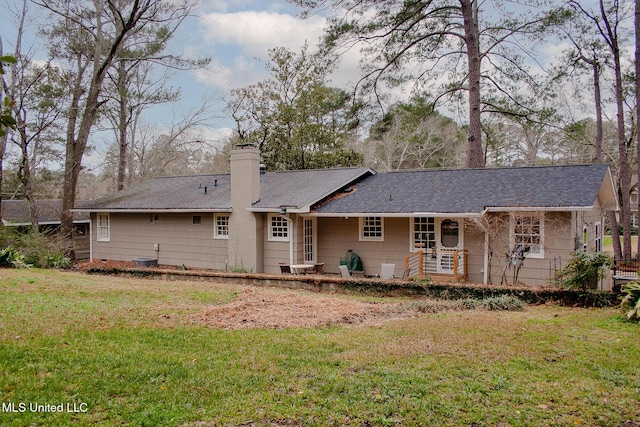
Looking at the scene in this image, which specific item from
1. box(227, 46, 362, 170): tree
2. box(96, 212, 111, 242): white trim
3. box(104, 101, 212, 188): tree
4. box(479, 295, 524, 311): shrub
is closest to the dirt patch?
box(479, 295, 524, 311): shrub

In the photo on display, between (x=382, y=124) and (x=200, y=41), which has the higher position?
(x=200, y=41)

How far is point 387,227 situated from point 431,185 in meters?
2.21

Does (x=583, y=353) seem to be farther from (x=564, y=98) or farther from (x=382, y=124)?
(x=564, y=98)

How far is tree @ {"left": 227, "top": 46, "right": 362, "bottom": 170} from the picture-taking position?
3028 cm

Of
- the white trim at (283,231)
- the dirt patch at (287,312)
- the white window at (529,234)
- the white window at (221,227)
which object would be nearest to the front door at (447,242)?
the white window at (529,234)

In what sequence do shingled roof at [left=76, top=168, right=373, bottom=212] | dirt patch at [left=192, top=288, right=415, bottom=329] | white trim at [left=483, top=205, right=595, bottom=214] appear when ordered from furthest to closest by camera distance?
shingled roof at [left=76, top=168, right=373, bottom=212] → white trim at [left=483, top=205, right=595, bottom=214] → dirt patch at [left=192, top=288, right=415, bottom=329]

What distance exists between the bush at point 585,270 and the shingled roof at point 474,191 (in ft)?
6.28

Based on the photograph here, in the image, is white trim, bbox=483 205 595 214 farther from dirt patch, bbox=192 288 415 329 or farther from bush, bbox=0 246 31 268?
bush, bbox=0 246 31 268

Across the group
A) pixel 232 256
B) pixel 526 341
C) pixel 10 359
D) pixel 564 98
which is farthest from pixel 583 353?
pixel 564 98

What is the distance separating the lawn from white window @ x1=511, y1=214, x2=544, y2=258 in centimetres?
392

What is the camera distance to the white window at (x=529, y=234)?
42.4ft

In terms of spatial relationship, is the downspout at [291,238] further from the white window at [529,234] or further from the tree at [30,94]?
the tree at [30,94]

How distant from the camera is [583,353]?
20.6ft

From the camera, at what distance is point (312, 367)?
18.3 feet
